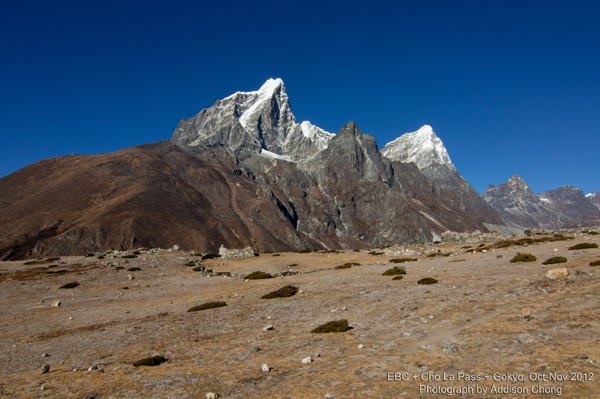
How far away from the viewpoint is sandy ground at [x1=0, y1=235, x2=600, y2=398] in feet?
27.9

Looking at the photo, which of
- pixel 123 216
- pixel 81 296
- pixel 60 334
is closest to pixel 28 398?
pixel 60 334

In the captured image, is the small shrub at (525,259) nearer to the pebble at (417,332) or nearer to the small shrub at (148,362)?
the pebble at (417,332)

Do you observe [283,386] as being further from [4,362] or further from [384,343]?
[4,362]

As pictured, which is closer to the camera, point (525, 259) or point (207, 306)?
point (207, 306)

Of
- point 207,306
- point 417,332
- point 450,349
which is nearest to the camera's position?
point 450,349

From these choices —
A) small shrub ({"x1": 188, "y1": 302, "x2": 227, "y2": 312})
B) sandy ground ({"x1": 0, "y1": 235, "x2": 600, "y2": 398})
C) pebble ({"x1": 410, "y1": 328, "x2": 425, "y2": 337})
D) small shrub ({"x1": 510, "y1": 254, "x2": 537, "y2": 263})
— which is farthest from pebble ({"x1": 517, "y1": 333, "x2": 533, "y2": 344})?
small shrub ({"x1": 510, "y1": 254, "x2": 537, "y2": 263})

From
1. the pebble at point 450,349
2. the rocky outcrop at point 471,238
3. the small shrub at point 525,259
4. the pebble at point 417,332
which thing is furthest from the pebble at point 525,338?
the rocky outcrop at point 471,238

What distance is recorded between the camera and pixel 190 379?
10453 mm

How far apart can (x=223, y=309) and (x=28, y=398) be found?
1223cm

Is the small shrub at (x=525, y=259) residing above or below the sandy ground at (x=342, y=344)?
above

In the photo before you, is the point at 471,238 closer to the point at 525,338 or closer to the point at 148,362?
the point at 525,338

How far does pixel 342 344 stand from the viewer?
1230 cm

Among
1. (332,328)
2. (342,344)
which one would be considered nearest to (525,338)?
(342,344)

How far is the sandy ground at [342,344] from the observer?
8508 millimetres
